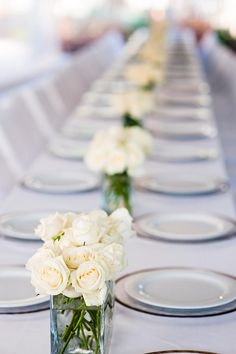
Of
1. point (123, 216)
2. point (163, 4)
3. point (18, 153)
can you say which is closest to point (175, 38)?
point (163, 4)

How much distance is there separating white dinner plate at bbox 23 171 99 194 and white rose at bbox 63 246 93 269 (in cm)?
111

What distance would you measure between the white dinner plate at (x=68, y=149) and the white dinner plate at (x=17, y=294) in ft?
4.16

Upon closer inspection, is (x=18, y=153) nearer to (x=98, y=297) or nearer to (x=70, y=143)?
(x=70, y=143)

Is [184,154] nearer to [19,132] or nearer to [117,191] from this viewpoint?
[117,191]

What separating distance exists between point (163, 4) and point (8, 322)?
1248 centimetres

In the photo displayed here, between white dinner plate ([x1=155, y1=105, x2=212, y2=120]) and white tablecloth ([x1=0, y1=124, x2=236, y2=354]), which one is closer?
white tablecloth ([x1=0, y1=124, x2=236, y2=354])

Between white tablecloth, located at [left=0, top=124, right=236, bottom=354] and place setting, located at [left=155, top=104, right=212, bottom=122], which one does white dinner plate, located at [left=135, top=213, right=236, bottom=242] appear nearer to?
white tablecloth, located at [left=0, top=124, right=236, bottom=354]

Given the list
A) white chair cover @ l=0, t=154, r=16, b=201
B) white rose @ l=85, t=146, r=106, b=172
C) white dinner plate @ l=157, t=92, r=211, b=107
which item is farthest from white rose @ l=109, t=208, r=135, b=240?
white dinner plate @ l=157, t=92, r=211, b=107

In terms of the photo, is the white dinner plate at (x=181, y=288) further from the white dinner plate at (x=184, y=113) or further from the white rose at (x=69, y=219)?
the white dinner plate at (x=184, y=113)

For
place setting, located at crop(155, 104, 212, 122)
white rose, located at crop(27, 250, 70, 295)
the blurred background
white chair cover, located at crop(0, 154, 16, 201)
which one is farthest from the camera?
the blurred background

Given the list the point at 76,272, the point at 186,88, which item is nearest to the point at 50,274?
the point at 76,272

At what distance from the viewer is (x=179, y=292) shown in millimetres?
1399

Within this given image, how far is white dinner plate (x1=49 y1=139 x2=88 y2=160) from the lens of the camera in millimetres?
2730

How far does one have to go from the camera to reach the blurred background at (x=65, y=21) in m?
11.5
